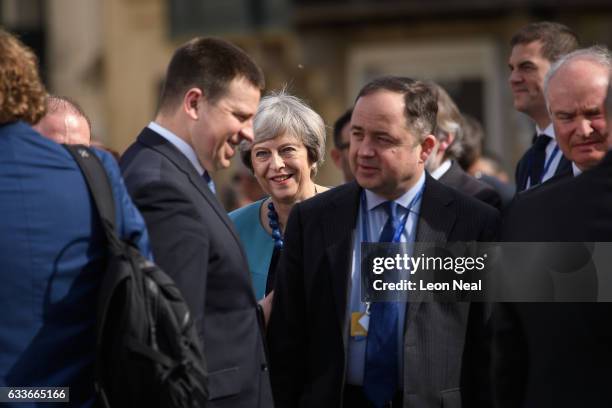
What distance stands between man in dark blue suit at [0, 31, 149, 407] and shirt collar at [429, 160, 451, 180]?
2686 mm

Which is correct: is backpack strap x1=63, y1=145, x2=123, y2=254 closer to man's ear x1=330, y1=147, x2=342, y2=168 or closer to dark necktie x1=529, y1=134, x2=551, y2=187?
dark necktie x1=529, y1=134, x2=551, y2=187

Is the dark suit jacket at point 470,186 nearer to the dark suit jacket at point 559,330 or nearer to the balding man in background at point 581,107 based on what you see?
the balding man in background at point 581,107

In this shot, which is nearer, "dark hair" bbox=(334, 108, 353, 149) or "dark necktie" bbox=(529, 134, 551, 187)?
"dark necktie" bbox=(529, 134, 551, 187)

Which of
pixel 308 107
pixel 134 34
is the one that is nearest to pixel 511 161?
pixel 134 34

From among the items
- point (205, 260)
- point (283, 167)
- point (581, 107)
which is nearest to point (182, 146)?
point (205, 260)

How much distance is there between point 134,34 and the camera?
21125 millimetres

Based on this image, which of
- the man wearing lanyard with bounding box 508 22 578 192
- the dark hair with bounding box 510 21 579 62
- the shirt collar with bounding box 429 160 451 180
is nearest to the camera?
the shirt collar with bounding box 429 160 451 180

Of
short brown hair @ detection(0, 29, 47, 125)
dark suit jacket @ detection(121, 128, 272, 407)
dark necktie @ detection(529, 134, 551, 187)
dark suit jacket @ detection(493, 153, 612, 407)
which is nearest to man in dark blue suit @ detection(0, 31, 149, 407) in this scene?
short brown hair @ detection(0, 29, 47, 125)

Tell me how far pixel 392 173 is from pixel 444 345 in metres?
0.68

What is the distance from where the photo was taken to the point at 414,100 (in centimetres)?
490

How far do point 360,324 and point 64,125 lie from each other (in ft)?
4.63

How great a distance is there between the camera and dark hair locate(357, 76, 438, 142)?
16.0 feet

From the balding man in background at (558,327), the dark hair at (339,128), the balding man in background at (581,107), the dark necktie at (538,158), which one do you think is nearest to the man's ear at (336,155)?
the dark hair at (339,128)

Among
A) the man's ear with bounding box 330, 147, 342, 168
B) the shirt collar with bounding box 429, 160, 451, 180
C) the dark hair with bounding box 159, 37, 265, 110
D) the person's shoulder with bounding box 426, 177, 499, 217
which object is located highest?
the dark hair with bounding box 159, 37, 265, 110
